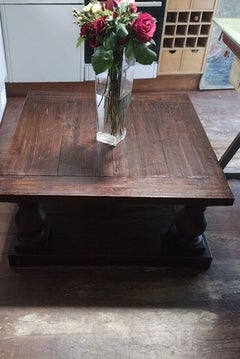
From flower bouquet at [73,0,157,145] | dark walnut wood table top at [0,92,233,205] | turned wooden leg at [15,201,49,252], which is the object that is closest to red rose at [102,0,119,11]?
flower bouquet at [73,0,157,145]

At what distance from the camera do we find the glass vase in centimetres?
123

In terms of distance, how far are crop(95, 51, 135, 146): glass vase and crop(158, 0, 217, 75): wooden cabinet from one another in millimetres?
1489

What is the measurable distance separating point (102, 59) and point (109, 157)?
1.23 feet

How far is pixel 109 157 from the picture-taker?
1.37 meters

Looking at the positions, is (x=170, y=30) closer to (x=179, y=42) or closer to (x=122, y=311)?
(x=179, y=42)

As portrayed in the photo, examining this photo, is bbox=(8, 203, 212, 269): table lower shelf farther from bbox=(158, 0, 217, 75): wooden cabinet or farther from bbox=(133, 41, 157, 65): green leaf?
bbox=(158, 0, 217, 75): wooden cabinet

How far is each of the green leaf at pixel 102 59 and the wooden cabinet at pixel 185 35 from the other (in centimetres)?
159

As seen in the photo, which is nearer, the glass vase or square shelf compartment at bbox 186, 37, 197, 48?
the glass vase

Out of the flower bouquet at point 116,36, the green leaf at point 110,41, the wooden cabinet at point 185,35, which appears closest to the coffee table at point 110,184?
the flower bouquet at point 116,36

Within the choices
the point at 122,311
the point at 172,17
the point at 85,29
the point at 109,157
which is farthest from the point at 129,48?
the point at 172,17

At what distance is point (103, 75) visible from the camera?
1280 mm

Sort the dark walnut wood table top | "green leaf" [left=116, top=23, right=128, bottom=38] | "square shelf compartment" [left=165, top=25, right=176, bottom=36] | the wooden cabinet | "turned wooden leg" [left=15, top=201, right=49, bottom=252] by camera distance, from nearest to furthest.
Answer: "green leaf" [left=116, top=23, right=128, bottom=38]
the dark walnut wood table top
"turned wooden leg" [left=15, top=201, right=49, bottom=252]
the wooden cabinet
"square shelf compartment" [left=165, top=25, right=176, bottom=36]

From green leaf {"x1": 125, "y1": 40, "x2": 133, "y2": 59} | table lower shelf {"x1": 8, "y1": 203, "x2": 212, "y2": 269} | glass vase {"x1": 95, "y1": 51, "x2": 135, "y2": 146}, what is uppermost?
green leaf {"x1": 125, "y1": 40, "x2": 133, "y2": 59}

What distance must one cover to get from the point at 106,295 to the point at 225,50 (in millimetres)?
2196
